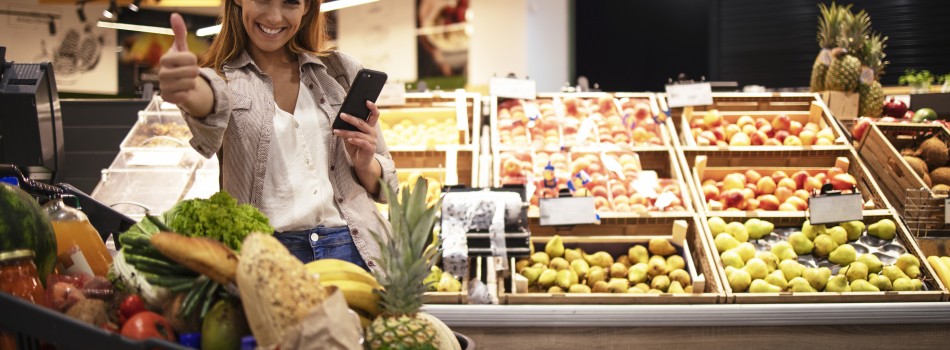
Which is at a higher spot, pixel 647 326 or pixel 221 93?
Answer: pixel 221 93

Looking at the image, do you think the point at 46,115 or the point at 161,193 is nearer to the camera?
the point at 46,115

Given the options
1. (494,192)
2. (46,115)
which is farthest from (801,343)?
(46,115)

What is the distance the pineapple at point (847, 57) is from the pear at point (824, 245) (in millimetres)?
1402

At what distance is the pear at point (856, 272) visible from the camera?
338cm

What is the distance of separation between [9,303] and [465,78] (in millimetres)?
8059

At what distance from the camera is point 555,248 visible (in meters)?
3.57

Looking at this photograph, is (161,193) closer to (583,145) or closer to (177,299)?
(583,145)

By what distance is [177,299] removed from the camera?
115cm

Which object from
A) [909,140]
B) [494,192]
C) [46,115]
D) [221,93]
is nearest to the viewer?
[221,93]

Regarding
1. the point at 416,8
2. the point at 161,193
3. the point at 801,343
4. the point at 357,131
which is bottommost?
the point at 801,343

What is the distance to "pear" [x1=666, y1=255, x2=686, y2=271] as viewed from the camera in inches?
137

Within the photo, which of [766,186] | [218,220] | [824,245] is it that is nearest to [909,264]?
[824,245]

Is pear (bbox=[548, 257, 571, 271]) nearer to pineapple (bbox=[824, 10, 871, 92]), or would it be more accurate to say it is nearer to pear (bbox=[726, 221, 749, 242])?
pear (bbox=[726, 221, 749, 242])

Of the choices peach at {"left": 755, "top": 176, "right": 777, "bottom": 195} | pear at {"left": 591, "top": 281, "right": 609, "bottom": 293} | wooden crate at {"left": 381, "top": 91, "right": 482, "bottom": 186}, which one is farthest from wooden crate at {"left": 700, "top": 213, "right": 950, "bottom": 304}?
wooden crate at {"left": 381, "top": 91, "right": 482, "bottom": 186}
